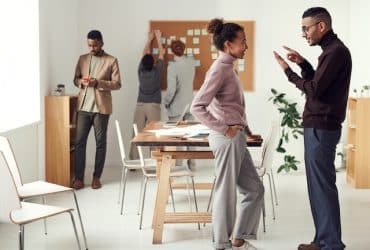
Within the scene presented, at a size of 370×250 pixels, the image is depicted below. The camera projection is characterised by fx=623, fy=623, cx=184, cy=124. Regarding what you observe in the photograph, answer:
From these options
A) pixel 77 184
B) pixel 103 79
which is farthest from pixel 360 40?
pixel 77 184

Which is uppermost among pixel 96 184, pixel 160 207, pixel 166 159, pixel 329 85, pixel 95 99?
pixel 329 85

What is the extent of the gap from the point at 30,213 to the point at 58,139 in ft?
10.1

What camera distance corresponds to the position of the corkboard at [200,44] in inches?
317

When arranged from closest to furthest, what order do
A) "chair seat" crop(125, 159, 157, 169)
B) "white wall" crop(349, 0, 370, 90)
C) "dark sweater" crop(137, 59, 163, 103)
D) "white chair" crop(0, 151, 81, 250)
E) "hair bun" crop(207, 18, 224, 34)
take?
1. "white chair" crop(0, 151, 81, 250)
2. "hair bun" crop(207, 18, 224, 34)
3. "chair seat" crop(125, 159, 157, 169)
4. "white wall" crop(349, 0, 370, 90)
5. "dark sweater" crop(137, 59, 163, 103)

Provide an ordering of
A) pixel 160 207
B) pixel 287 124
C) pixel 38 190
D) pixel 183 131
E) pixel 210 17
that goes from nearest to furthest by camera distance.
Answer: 1. pixel 38 190
2. pixel 160 207
3. pixel 183 131
4. pixel 287 124
5. pixel 210 17

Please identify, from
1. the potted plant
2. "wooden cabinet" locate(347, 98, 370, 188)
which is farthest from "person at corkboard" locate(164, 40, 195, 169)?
"wooden cabinet" locate(347, 98, 370, 188)

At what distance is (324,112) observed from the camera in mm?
3961

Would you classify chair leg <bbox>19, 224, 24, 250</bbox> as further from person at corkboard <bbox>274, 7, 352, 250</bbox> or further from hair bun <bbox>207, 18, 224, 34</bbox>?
person at corkboard <bbox>274, 7, 352, 250</bbox>

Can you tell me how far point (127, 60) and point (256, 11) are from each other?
1.79m

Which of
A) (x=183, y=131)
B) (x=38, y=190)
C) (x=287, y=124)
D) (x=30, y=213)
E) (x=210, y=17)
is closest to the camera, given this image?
(x=30, y=213)

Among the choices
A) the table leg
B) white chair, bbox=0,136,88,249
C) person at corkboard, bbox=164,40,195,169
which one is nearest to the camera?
white chair, bbox=0,136,88,249

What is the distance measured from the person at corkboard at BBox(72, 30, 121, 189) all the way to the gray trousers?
286cm

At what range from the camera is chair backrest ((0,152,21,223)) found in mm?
3471

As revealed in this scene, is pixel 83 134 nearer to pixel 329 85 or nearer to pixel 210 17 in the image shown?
pixel 210 17
